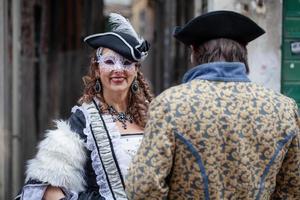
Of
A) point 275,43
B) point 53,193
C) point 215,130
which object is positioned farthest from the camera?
point 275,43

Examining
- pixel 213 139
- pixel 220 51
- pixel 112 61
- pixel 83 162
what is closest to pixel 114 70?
pixel 112 61

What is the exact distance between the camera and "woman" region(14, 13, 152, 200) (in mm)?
3008

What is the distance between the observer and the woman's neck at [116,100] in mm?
3225

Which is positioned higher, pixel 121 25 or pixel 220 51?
pixel 121 25

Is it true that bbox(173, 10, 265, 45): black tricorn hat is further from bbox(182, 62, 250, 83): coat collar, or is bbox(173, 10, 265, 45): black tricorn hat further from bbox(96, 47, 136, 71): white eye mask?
bbox(96, 47, 136, 71): white eye mask

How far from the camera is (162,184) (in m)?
2.31

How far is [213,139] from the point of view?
7.53ft

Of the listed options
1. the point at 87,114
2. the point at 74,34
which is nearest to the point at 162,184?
the point at 87,114

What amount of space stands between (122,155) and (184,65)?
536 cm

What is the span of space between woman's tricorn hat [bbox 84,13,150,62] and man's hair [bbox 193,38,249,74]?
80cm

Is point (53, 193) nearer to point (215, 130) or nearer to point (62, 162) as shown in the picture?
point (62, 162)

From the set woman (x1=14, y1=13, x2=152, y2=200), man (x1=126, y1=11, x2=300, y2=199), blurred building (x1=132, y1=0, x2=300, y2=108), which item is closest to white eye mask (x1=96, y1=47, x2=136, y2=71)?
woman (x1=14, y1=13, x2=152, y2=200)

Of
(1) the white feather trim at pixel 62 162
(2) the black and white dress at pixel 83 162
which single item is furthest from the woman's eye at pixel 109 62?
(1) the white feather trim at pixel 62 162

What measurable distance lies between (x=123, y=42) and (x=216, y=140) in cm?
105
